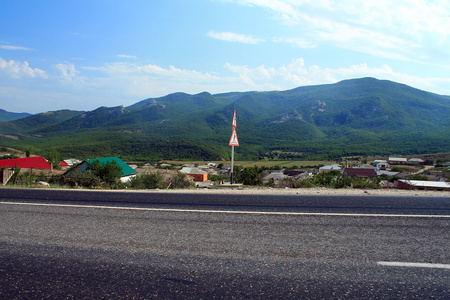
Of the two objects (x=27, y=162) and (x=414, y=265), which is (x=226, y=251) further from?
(x=27, y=162)

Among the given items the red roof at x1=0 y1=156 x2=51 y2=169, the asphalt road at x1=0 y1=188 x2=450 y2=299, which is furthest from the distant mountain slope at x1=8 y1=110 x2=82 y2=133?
the asphalt road at x1=0 y1=188 x2=450 y2=299

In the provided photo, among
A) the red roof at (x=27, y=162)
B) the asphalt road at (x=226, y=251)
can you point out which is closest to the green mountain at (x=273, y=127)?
the red roof at (x=27, y=162)

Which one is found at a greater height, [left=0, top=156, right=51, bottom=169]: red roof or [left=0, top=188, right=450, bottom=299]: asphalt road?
[left=0, top=188, right=450, bottom=299]: asphalt road

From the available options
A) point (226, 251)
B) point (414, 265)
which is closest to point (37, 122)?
point (226, 251)

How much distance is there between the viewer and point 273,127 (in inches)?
5669

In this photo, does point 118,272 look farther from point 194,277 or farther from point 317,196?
point 317,196

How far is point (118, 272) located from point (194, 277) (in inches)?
34.9

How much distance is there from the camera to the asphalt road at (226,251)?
2.99 metres

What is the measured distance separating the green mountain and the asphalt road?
298ft

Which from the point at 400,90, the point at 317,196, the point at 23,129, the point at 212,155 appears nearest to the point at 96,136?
the point at 212,155

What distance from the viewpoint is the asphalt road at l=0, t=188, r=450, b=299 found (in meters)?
2.99

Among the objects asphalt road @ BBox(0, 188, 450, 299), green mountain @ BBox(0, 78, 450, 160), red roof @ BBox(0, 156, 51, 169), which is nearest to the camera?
asphalt road @ BBox(0, 188, 450, 299)

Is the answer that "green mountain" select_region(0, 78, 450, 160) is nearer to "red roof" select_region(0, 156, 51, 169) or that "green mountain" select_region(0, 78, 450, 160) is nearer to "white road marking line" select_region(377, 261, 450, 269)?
"red roof" select_region(0, 156, 51, 169)

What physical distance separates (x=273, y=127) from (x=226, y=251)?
14253cm
